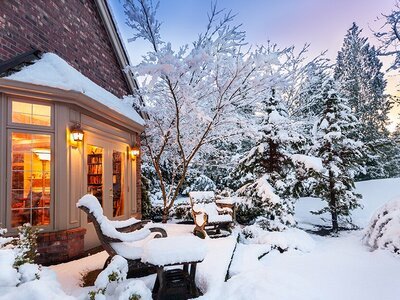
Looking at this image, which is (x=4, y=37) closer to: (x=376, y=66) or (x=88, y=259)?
(x=88, y=259)

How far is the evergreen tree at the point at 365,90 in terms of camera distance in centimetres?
1875

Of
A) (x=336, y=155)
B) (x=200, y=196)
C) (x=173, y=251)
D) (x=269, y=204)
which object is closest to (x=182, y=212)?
(x=200, y=196)

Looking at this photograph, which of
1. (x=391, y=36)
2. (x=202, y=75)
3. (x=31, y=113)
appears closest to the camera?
(x=31, y=113)

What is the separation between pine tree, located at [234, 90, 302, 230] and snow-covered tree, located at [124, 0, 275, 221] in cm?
140

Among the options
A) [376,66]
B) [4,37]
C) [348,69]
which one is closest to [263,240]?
[4,37]

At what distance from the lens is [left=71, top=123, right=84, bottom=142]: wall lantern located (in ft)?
17.0

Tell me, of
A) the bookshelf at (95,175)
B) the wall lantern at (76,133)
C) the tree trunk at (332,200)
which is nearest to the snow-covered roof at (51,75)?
the wall lantern at (76,133)

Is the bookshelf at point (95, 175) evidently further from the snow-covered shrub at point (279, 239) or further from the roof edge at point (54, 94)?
the snow-covered shrub at point (279, 239)

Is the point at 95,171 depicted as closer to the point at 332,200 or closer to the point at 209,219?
the point at 209,219

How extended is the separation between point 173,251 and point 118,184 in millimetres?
4352

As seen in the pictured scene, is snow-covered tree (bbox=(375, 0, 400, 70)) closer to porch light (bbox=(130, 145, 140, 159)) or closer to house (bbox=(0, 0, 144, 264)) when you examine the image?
porch light (bbox=(130, 145, 140, 159))

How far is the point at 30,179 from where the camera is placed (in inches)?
187

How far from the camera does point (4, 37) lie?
464 centimetres

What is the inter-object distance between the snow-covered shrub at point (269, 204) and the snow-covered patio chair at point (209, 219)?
111cm
